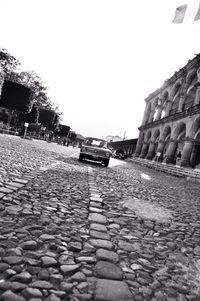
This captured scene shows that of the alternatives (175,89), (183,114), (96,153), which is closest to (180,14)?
(96,153)

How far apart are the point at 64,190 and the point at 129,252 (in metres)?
2.85

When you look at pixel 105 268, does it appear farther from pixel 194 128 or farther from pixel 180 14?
pixel 194 128

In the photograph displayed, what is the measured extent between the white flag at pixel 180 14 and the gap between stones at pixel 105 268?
581 centimetres

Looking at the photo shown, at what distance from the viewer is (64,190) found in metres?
5.39

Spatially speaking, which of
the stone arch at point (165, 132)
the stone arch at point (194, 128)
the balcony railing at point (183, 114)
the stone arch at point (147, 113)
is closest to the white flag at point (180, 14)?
the balcony railing at point (183, 114)

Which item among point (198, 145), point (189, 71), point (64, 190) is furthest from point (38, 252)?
point (189, 71)

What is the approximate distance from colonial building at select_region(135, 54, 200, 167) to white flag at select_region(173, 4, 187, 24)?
20572mm

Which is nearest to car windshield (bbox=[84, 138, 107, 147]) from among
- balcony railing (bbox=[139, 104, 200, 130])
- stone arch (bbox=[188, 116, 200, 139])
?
stone arch (bbox=[188, 116, 200, 139])

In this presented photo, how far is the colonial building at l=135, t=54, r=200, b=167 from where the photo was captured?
1058 inches

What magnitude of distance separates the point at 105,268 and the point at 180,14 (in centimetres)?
679

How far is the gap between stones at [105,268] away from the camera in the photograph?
1.88 metres

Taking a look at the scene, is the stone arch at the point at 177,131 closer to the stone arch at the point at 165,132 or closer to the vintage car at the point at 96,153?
the stone arch at the point at 165,132

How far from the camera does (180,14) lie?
681 centimetres

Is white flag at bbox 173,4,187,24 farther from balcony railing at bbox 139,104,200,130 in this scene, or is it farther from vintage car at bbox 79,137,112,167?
balcony railing at bbox 139,104,200,130
